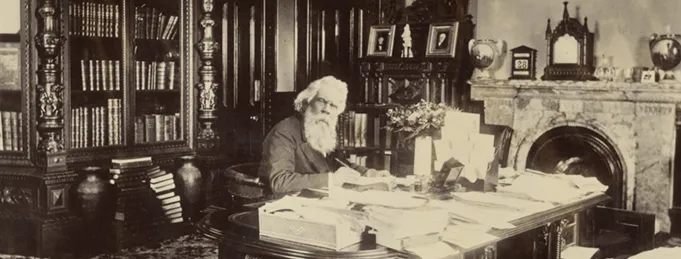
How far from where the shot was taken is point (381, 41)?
688 centimetres

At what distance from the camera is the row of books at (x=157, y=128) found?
6.04 meters

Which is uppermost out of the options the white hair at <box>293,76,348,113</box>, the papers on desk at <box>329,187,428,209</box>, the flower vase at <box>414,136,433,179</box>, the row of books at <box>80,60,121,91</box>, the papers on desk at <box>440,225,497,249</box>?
the row of books at <box>80,60,121,91</box>

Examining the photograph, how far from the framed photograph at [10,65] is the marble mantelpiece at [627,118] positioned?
11.9ft

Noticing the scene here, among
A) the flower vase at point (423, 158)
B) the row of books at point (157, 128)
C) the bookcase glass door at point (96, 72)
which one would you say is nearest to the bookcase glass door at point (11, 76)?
the bookcase glass door at point (96, 72)

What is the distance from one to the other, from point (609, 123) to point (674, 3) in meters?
1.01

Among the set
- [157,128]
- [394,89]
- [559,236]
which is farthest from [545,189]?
[157,128]

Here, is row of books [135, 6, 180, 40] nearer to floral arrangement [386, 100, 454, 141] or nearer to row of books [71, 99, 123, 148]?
row of books [71, 99, 123, 148]

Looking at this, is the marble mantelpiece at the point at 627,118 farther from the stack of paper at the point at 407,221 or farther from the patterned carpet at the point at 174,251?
the stack of paper at the point at 407,221

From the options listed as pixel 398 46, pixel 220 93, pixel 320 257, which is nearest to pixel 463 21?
pixel 398 46

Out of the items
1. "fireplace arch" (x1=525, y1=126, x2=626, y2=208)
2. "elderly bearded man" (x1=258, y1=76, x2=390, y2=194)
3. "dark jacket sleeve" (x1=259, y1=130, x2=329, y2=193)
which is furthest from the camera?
"fireplace arch" (x1=525, y1=126, x2=626, y2=208)

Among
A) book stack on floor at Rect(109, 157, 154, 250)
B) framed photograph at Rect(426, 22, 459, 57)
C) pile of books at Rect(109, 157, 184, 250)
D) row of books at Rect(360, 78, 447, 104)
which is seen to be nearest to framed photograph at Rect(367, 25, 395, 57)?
row of books at Rect(360, 78, 447, 104)

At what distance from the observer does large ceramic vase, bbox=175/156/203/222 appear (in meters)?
6.04

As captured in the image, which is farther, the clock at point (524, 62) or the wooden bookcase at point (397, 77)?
the wooden bookcase at point (397, 77)

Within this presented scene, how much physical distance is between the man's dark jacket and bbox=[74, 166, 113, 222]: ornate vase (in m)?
1.66
